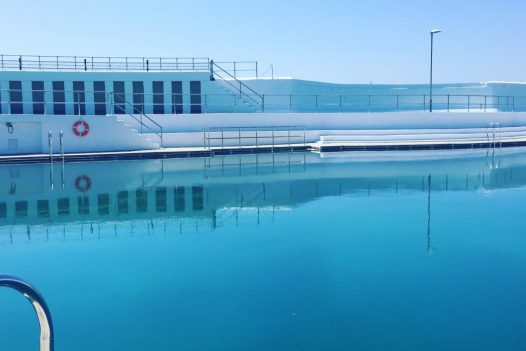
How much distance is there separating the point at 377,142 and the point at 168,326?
18.8 meters

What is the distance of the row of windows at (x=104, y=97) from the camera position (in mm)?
21922

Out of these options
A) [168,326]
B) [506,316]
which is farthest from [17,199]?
[506,316]

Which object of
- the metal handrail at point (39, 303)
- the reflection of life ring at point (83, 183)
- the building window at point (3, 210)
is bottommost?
the building window at point (3, 210)

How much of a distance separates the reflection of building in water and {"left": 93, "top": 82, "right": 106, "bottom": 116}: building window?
198 inches

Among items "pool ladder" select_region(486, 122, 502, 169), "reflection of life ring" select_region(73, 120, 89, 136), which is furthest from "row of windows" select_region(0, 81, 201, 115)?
"pool ladder" select_region(486, 122, 502, 169)

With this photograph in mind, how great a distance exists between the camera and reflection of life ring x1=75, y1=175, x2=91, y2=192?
13.4 metres

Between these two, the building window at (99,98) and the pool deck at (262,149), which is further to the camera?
the building window at (99,98)

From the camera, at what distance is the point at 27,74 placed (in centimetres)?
2192

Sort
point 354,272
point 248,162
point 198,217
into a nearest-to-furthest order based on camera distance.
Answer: point 354,272
point 198,217
point 248,162

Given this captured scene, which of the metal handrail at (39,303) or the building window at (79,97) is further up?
the building window at (79,97)

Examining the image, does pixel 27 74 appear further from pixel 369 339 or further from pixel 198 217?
pixel 369 339

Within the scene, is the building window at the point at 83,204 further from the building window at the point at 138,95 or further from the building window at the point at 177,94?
the building window at the point at 177,94

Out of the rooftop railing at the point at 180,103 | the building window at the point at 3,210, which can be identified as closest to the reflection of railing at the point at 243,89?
the rooftop railing at the point at 180,103

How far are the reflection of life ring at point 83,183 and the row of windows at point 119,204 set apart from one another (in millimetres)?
921
